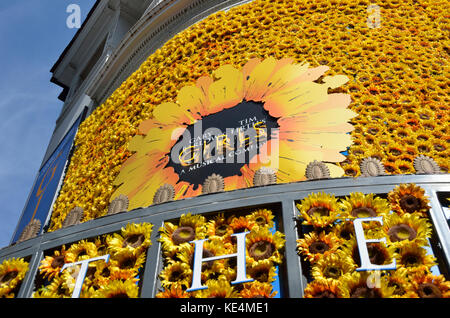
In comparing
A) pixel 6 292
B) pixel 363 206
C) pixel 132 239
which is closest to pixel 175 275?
pixel 132 239

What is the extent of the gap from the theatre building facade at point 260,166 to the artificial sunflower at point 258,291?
0.02 meters

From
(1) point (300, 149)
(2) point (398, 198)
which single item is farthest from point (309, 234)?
(1) point (300, 149)

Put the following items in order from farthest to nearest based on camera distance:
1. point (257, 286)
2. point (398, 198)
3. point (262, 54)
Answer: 1. point (262, 54)
2. point (398, 198)
3. point (257, 286)

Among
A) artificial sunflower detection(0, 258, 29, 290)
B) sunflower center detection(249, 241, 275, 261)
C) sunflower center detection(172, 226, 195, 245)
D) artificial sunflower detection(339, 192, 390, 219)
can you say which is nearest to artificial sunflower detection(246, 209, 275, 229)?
sunflower center detection(249, 241, 275, 261)

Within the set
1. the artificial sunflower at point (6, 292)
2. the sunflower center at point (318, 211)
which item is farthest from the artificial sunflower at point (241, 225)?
the artificial sunflower at point (6, 292)

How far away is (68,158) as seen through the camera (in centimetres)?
1364

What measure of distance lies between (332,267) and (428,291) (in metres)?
1.00

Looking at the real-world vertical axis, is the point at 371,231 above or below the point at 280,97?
below

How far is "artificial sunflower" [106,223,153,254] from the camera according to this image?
5.97 m

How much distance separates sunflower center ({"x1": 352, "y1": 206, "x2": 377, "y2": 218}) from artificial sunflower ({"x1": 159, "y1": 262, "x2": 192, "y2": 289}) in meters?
2.17

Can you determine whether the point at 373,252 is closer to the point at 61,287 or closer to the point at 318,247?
the point at 318,247

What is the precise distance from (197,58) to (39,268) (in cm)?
653

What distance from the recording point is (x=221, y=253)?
5.54 m

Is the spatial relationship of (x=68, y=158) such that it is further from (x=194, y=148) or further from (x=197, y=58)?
(x=194, y=148)
